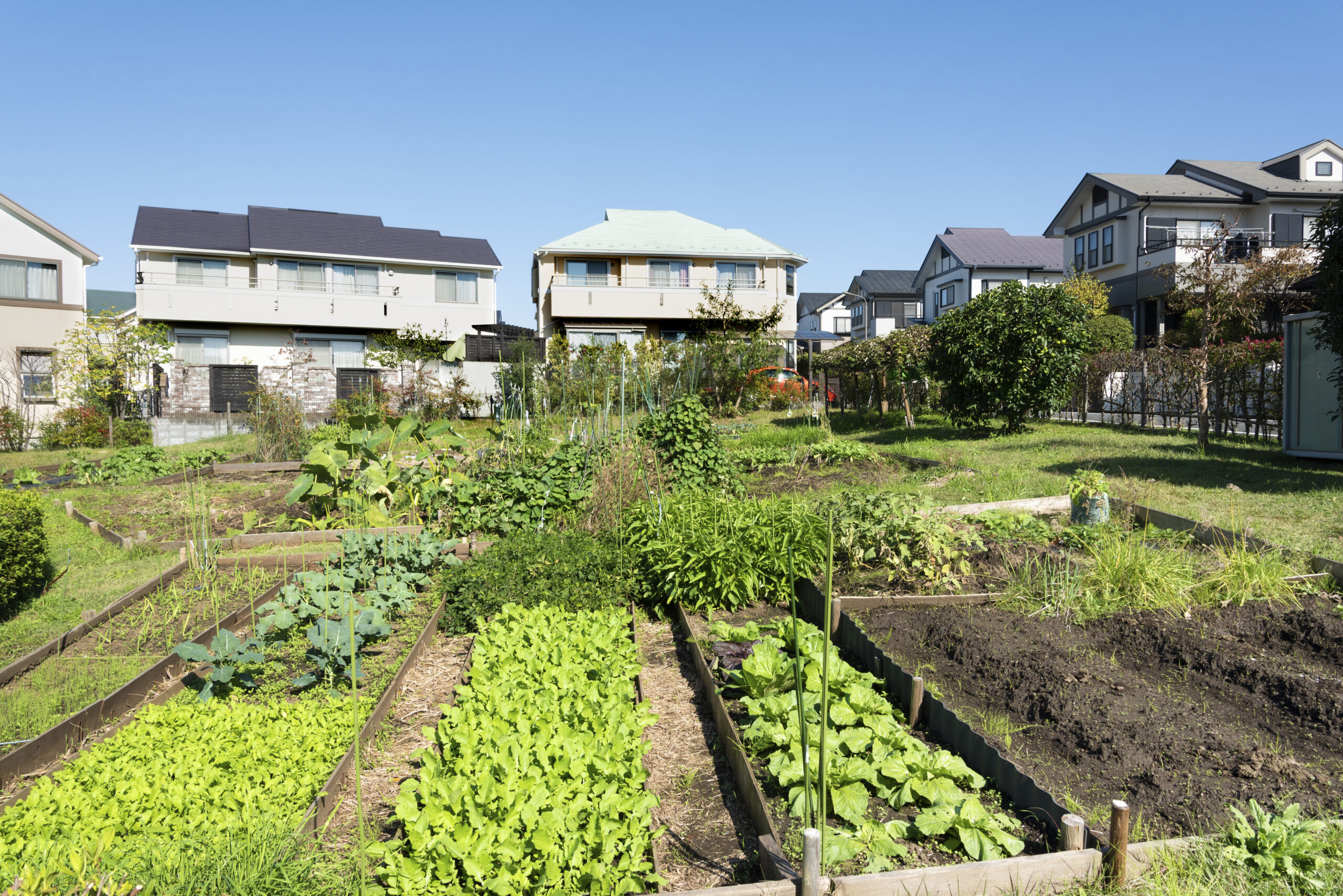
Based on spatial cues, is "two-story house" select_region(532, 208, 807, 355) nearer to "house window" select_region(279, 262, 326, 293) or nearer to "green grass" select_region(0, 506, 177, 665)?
"house window" select_region(279, 262, 326, 293)

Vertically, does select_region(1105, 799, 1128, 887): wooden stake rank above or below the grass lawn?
below

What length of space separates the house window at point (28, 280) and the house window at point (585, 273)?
15488 millimetres

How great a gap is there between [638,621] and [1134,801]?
10.0 feet

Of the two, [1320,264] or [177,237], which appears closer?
[1320,264]

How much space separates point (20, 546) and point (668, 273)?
25.4 m

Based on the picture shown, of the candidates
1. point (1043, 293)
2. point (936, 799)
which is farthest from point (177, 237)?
point (936, 799)

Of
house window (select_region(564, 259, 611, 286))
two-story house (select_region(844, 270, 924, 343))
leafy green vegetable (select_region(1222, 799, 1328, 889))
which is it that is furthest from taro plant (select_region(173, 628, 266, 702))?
two-story house (select_region(844, 270, 924, 343))

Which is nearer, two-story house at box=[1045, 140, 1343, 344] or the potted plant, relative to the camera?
the potted plant

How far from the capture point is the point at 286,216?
2888 cm

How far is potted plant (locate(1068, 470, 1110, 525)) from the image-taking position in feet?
20.6

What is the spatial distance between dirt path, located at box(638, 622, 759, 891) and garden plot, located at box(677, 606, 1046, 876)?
0.14 m

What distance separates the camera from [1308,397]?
9.92 meters

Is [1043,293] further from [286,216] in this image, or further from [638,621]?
[286,216]

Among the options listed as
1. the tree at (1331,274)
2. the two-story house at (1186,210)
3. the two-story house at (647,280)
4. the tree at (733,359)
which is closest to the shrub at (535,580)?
the tree at (1331,274)
